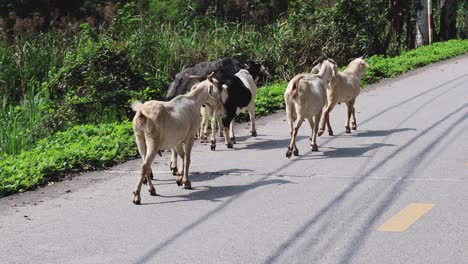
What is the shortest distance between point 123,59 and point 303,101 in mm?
5148

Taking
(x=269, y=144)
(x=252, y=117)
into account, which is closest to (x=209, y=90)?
(x=269, y=144)

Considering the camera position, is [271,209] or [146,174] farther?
[146,174]

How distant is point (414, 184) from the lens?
29.3 feet

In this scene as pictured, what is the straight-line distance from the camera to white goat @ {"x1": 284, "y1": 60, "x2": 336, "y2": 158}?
34.8ft

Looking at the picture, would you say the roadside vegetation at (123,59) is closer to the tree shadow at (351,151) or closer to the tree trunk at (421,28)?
the tree trunk at (421,28)

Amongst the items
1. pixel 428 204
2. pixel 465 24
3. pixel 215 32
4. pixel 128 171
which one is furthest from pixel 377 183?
pixel 465 24

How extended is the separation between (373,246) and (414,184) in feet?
7.80

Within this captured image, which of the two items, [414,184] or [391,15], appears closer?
[414,184]

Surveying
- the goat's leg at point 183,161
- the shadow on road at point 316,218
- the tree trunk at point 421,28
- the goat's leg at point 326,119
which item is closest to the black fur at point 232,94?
the goat's leg at point 326,119

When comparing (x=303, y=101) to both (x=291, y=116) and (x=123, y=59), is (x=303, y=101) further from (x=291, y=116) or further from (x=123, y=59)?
(x=123, y=59)

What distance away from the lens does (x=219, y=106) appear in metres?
10.8

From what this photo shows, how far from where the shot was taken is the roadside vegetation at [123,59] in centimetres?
1126

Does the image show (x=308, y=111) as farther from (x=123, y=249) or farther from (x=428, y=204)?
(x=123, y=249)

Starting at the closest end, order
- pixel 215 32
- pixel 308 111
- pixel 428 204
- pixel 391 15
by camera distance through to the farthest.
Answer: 1. pixel 428 204
2. pixel 308 111
3. pixel 215 32
4. pixel 391 15
